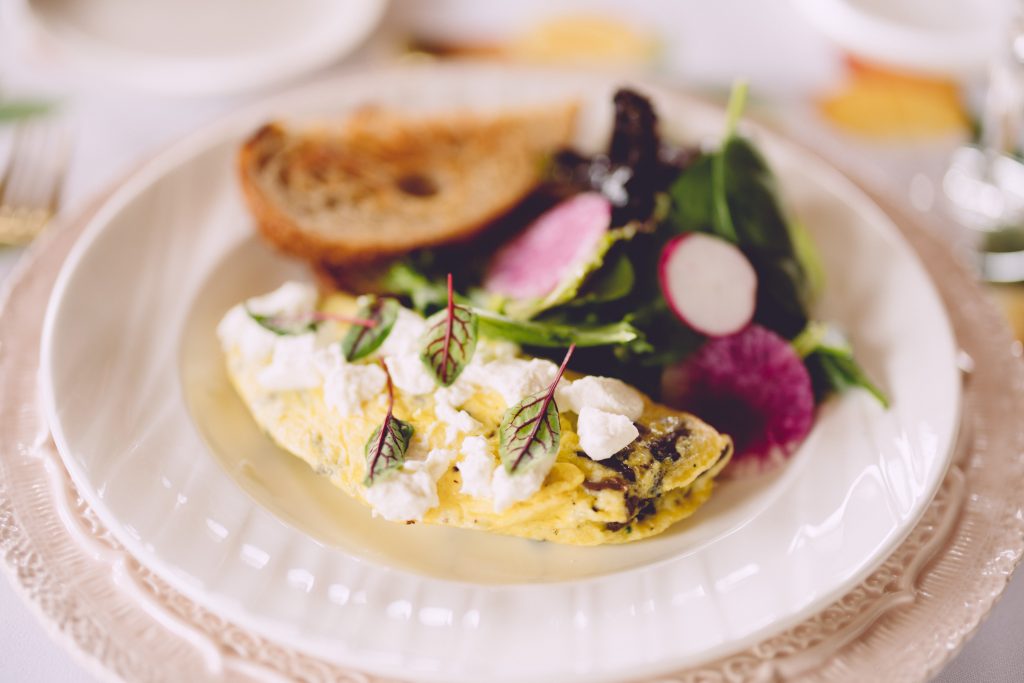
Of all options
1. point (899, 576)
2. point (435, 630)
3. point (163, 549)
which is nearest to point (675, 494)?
point (899, 576)

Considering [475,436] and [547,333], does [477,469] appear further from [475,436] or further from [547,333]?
[547,333]

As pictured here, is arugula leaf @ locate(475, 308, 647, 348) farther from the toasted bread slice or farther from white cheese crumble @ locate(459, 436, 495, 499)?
the toasted bread slice

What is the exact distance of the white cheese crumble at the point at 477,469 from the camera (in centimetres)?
180

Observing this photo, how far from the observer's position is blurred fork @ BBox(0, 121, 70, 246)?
105 inches

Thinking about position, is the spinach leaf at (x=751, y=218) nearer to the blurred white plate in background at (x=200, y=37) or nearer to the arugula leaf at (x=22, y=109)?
the blurred white plate in background at (x=200, y=37)

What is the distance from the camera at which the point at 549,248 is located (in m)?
2.56

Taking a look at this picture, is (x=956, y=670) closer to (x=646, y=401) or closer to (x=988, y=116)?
(x=646, y=401)

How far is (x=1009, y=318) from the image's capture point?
274cm

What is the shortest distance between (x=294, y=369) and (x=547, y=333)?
2.16 feet

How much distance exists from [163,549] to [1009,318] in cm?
266

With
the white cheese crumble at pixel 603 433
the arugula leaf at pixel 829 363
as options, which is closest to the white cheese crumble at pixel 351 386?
the white cheese crumble at pixel 603 433

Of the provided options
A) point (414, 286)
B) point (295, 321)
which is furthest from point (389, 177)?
point (295, 321)

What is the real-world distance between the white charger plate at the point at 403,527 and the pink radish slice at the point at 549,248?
72 cm

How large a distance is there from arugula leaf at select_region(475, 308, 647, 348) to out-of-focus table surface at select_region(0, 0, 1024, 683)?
3.87 ft
